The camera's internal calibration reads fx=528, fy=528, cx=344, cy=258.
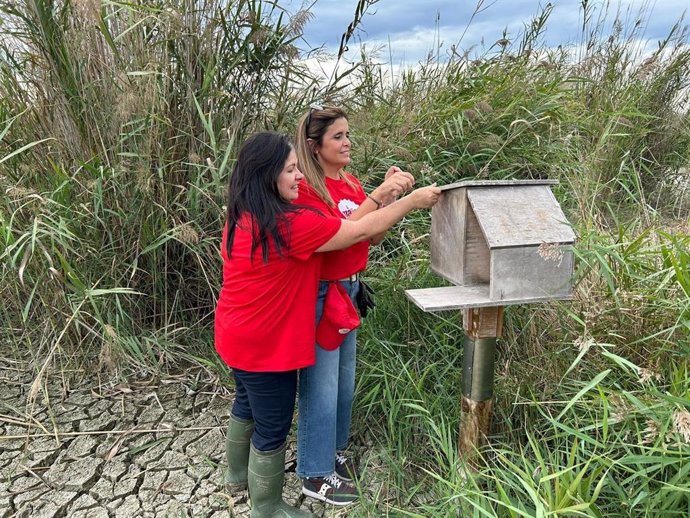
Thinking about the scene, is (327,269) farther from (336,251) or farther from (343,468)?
(343,468)

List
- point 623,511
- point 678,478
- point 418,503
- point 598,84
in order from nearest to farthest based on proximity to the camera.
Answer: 1. point 678,478
2. point 623,511
3. point 418,503
4. point 598,84

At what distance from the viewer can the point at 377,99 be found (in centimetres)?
371

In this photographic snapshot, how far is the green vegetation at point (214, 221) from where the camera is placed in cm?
219

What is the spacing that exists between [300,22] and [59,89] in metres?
1.36

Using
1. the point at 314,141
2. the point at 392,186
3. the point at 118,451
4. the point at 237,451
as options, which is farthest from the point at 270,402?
the point at 118,451

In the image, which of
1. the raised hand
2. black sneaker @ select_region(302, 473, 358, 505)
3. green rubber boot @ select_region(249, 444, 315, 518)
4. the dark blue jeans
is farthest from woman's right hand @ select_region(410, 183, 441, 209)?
black sneaker @ select_region(302, 473, 358, 505)

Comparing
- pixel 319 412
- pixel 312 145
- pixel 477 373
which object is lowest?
pixel 319 412

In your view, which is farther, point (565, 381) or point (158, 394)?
point (158, 394)

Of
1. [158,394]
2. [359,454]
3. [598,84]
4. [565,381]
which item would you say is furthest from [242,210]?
[598,84]

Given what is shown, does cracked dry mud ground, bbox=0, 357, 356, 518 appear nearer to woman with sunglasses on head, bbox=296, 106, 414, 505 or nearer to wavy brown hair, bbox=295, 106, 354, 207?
woman with sunglasses on head, bbox=296, 106, 414, 505

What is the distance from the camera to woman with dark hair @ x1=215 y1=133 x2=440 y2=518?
5.84 ft

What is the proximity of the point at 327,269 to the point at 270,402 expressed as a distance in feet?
1.75

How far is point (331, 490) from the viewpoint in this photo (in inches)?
83.8

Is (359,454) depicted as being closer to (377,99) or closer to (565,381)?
(565,381)
